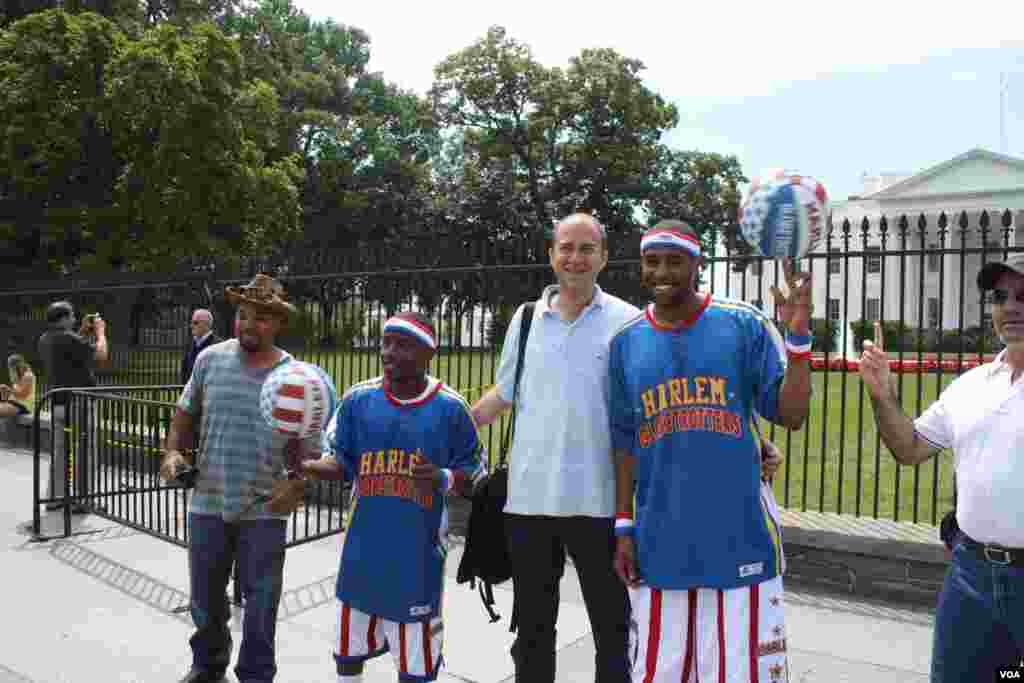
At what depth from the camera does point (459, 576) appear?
12.5 ft

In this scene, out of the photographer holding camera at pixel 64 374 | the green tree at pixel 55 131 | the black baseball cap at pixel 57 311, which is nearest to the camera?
the photographer holding camera at pixel 64 374

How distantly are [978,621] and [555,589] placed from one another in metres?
1.52

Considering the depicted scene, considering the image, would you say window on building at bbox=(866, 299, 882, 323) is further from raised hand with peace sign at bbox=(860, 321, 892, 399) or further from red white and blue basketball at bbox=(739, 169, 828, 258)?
red white and blue basketball at bbox=(739, 169, 828, 258)

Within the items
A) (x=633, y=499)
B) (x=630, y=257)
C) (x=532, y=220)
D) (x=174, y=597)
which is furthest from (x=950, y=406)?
(x=532, y=220)

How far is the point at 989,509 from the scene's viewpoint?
264 centimetres

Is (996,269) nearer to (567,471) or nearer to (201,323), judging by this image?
(567,471)

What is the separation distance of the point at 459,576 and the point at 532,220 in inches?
1362

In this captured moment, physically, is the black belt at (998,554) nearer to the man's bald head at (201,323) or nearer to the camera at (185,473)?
the camera at (185,473)

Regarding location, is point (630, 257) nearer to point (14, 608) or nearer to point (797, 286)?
point (797, 286)

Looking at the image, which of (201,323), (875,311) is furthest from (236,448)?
(875,311)

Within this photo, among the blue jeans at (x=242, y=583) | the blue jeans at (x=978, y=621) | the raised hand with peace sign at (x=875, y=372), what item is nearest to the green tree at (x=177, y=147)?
the blue jeans at (x=242, y=583)

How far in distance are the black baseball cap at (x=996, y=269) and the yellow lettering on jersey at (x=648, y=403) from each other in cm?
111

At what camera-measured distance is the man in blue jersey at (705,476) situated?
2.73 metres

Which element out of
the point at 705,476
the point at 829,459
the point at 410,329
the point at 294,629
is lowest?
the point at 294,629
